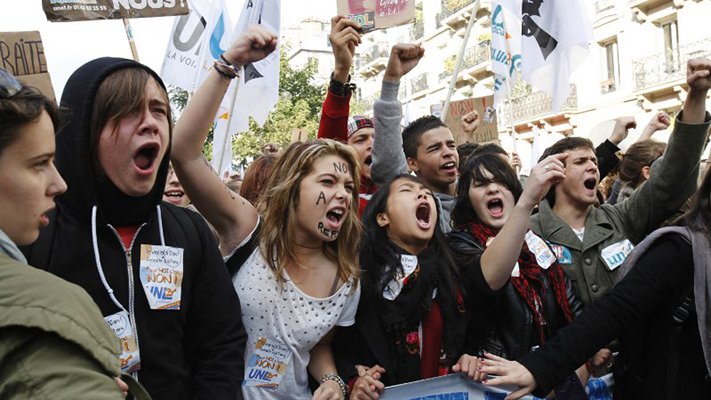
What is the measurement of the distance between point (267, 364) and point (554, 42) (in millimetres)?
4773

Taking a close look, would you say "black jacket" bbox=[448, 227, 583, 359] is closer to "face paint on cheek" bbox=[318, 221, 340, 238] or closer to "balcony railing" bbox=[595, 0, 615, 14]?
"face paint on cheek" bbox=[318, 221, 340, 238]

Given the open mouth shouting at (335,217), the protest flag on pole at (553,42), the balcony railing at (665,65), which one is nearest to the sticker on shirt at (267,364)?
the open mouth shouting at (335,217)

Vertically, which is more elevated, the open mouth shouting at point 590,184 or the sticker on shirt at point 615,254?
the open mouth shouting at point 590,184

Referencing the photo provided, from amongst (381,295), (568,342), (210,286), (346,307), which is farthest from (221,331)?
(568,342)

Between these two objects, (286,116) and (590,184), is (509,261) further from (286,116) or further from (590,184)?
(286,116)

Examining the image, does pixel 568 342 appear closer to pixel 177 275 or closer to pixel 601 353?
pixel 601 353

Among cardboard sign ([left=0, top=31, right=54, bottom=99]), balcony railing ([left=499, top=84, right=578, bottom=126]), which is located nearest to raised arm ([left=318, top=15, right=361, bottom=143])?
cardboard sign ([left=0, top=31, right=54, bottom=99])

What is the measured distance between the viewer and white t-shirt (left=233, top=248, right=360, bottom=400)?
7.77ft

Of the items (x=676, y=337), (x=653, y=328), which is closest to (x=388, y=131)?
(x=653, y=328)

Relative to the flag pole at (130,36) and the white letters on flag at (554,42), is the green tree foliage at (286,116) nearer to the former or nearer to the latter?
the white letters on flag at (554,42)

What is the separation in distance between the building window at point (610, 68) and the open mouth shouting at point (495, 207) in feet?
74.6

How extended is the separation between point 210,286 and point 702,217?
179 cm

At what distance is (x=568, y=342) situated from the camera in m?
2.18

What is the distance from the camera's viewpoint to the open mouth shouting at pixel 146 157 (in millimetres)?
1896
